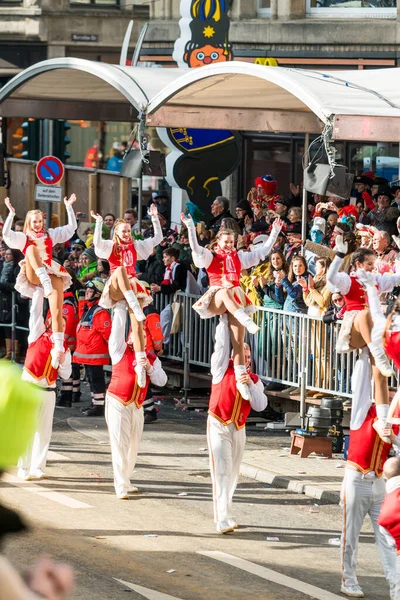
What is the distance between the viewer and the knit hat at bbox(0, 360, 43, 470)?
2918 mm

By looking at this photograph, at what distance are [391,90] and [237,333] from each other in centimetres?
575

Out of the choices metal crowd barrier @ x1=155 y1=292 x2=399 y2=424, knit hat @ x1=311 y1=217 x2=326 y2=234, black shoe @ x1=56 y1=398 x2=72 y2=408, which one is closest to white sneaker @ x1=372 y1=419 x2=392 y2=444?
metal crowd barrier @ x1=155 y1=292 x2=399 y2=424

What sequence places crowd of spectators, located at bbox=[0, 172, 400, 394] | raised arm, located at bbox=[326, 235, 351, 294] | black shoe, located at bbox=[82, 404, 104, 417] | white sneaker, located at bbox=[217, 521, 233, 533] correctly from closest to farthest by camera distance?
1. raised arm, located at bbox=[326, 235, 351, 294]
2. white sneaker, located at bbox=[217, 521, 233, 533]
3. crowd of spectators, located at bbox=[0, 172, 400, 394]
4. black shoe, located at bbox=[82, 404, 104, 417]

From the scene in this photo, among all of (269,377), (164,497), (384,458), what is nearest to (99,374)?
(269,377)

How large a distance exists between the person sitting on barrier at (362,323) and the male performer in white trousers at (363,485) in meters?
0.11

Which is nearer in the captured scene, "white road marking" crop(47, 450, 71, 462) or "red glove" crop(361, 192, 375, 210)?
"white road marking" crop(47, 450, 71, 462)

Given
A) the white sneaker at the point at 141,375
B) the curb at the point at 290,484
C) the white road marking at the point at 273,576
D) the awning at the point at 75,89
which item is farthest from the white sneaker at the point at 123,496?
the awning at the point at 75,89

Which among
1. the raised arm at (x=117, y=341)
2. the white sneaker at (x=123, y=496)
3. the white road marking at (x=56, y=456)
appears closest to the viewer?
the white sneaker at (x=123, y=496)

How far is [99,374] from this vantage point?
1603 centimetres

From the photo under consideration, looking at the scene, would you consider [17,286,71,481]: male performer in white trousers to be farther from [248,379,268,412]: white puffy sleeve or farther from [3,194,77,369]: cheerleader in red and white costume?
[248,379,268,412]: white puffy sleeve

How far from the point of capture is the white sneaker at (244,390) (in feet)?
35.6

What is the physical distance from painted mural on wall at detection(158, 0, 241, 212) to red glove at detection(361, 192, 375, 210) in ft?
8.95

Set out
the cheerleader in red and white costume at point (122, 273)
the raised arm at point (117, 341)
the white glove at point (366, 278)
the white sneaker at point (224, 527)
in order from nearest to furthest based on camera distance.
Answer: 1. the white glove at point (366, 278)
2. the white sneaker at point (224, 527)
3. the raised arm at point (117, 341)
4. the cheerleader in red and white costume at point (122, 273)

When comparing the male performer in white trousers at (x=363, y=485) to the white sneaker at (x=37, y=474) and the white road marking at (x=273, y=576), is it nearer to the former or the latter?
the white road marking at (x=273, y=576)
